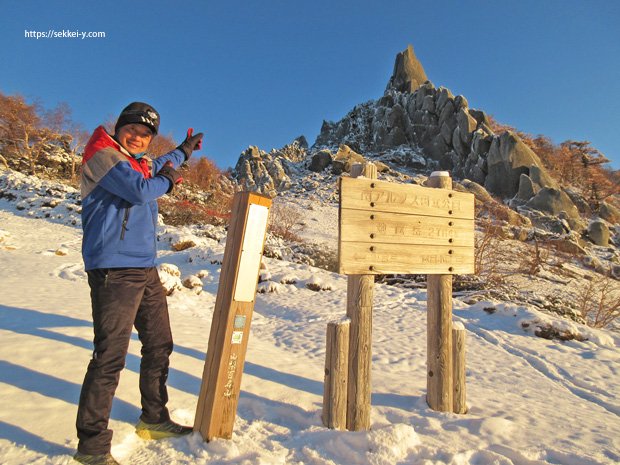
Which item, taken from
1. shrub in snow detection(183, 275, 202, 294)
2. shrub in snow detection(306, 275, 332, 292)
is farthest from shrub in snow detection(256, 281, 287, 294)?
shrub in snow detection(183, 275, 202, 294)

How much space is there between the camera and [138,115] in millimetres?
1858

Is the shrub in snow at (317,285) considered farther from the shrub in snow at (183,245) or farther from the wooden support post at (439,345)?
the wooden support post at (439,345)

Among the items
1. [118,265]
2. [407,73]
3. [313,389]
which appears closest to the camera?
[118,265]

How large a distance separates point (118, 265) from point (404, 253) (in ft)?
6.28

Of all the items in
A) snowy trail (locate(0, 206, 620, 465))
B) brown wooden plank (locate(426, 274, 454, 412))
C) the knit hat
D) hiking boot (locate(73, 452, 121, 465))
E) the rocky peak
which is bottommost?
hiking boot (locate(73, 452, 121, 465))

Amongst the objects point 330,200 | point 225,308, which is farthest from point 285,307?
point 330,200

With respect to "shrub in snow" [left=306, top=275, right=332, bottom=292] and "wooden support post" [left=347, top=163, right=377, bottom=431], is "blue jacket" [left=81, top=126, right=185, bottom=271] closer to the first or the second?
"wooden support post" [left=347, top=163, right=377, bottom=431]

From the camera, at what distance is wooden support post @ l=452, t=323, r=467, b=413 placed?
277 cm

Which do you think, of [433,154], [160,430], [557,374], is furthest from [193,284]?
[433,154]

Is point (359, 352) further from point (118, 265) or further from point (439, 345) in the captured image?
point (118, 265)

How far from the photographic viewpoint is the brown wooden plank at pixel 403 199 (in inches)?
95.4

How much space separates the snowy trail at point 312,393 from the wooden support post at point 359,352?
202 mm

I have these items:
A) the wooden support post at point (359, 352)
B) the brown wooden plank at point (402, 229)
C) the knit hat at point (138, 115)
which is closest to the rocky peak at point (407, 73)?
the brown wooden plank at point (402, 229)

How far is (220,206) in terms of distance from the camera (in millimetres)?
20203
